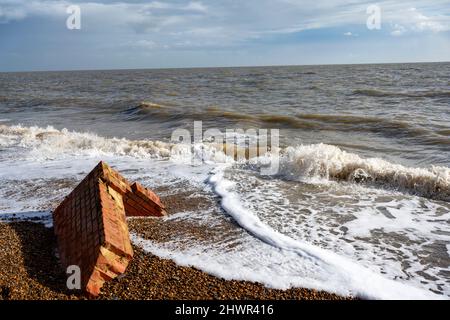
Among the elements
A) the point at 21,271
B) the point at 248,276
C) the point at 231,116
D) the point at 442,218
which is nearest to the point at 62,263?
the point at 21,271

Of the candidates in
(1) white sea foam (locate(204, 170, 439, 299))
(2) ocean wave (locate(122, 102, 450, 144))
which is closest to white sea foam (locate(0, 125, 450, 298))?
(1) white sea foam (locate(204, 170, 439, 299))

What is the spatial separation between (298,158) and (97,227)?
217 inches

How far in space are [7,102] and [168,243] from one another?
29299 mm

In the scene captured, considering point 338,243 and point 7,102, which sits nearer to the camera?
point 338,243

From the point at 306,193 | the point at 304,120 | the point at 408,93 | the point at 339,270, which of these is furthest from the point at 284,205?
the point at 408,93

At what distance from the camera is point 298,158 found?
8.79 meters

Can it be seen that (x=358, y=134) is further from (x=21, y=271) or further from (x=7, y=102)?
(x=7, y=102)

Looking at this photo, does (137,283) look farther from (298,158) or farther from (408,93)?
(408,93)

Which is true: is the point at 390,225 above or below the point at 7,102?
below

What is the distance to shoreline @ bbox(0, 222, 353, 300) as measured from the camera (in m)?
3.75

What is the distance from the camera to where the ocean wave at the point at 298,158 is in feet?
25.8

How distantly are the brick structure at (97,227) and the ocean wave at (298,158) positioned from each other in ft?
13.7

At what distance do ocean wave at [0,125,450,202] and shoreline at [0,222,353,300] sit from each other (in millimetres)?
4543
